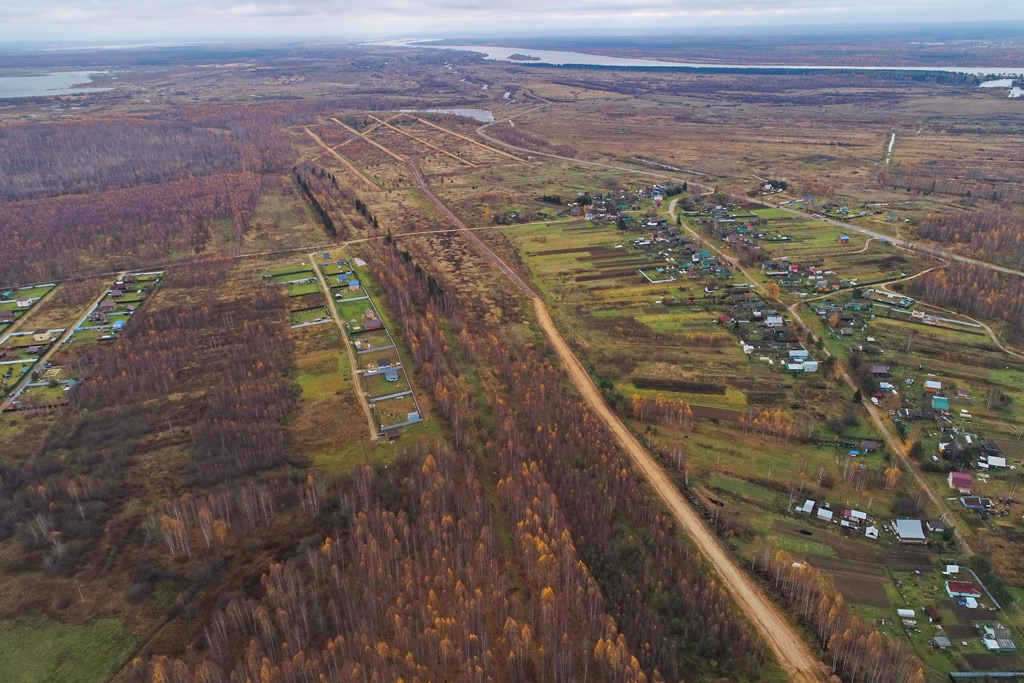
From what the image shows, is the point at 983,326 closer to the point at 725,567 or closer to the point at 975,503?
the point at 975,503

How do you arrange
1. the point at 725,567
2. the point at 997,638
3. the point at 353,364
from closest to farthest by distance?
the point at 997,638 < the point at 725,567 < the point at 353,364

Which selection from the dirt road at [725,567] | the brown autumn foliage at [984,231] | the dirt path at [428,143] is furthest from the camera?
the dirt path at [428,143]

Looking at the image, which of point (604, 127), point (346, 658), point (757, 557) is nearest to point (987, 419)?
point (757, 557)

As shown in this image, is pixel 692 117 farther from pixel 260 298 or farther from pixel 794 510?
pixel 794 510

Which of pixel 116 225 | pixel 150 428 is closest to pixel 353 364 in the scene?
pixel 150 428

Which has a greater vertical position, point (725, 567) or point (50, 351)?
point (50, 351)

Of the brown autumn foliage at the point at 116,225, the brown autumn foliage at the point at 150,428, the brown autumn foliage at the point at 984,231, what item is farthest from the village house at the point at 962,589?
the brown autumn foliage at the point at 116,225

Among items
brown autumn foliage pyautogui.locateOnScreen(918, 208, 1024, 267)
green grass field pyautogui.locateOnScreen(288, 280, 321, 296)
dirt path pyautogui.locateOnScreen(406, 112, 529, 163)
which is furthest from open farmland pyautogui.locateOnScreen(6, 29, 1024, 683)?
dirt path pyautogui.locateOnScreen(406, 112, 529, 163)

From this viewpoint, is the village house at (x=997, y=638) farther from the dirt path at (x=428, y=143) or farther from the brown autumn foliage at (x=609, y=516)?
the dirt path at (x=428, y=143)

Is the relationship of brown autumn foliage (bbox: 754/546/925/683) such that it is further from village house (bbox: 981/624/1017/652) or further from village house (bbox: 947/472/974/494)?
village house (bbox: 947/472/974/494)
